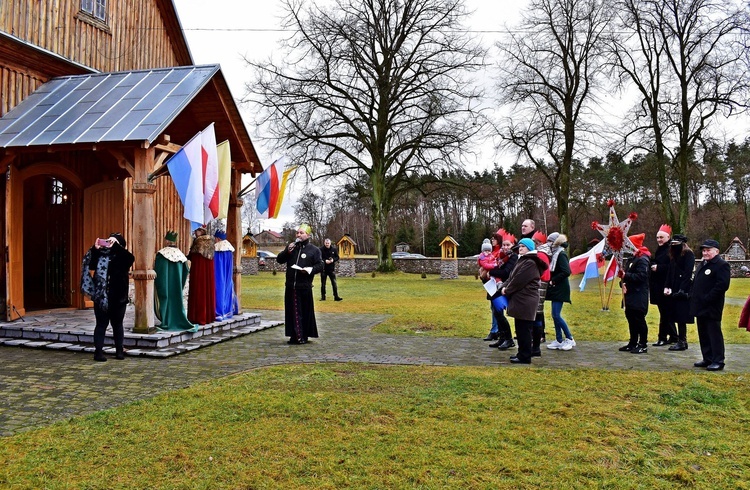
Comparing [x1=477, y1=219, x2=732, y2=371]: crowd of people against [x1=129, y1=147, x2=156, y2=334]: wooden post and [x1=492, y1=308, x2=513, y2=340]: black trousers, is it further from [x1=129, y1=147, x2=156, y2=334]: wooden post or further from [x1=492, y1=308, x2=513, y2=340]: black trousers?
[x1=129, y1=147, x2=156, y2=334]: wooden post

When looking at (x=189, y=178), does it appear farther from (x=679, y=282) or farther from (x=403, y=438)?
(x=679, y=282)

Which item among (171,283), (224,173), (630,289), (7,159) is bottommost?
(630,289)

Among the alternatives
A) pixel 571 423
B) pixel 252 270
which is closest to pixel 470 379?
pixel 571 423

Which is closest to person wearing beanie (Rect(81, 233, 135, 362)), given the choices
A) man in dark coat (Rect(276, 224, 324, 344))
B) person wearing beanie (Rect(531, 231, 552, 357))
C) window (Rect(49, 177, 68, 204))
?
man in dark coat (Rect(276, 224, 324, 344))

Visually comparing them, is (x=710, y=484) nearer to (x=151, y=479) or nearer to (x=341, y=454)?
(x=341, y=454)

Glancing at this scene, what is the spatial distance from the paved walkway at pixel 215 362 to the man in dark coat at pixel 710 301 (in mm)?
283

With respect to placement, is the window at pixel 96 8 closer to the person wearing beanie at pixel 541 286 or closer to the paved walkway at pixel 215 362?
the paved walkway at pixel 215 362

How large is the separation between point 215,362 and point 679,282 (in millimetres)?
6850

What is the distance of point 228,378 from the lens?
22.4 ft

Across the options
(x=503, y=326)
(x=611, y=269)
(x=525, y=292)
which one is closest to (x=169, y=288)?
(x=503, y=326)

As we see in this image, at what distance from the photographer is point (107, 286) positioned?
7.91m

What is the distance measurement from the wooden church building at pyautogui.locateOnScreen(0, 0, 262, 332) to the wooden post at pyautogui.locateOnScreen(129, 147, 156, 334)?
0.01 metres

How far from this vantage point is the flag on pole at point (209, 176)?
8.95 m

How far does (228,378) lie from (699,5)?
2691 centimetres
